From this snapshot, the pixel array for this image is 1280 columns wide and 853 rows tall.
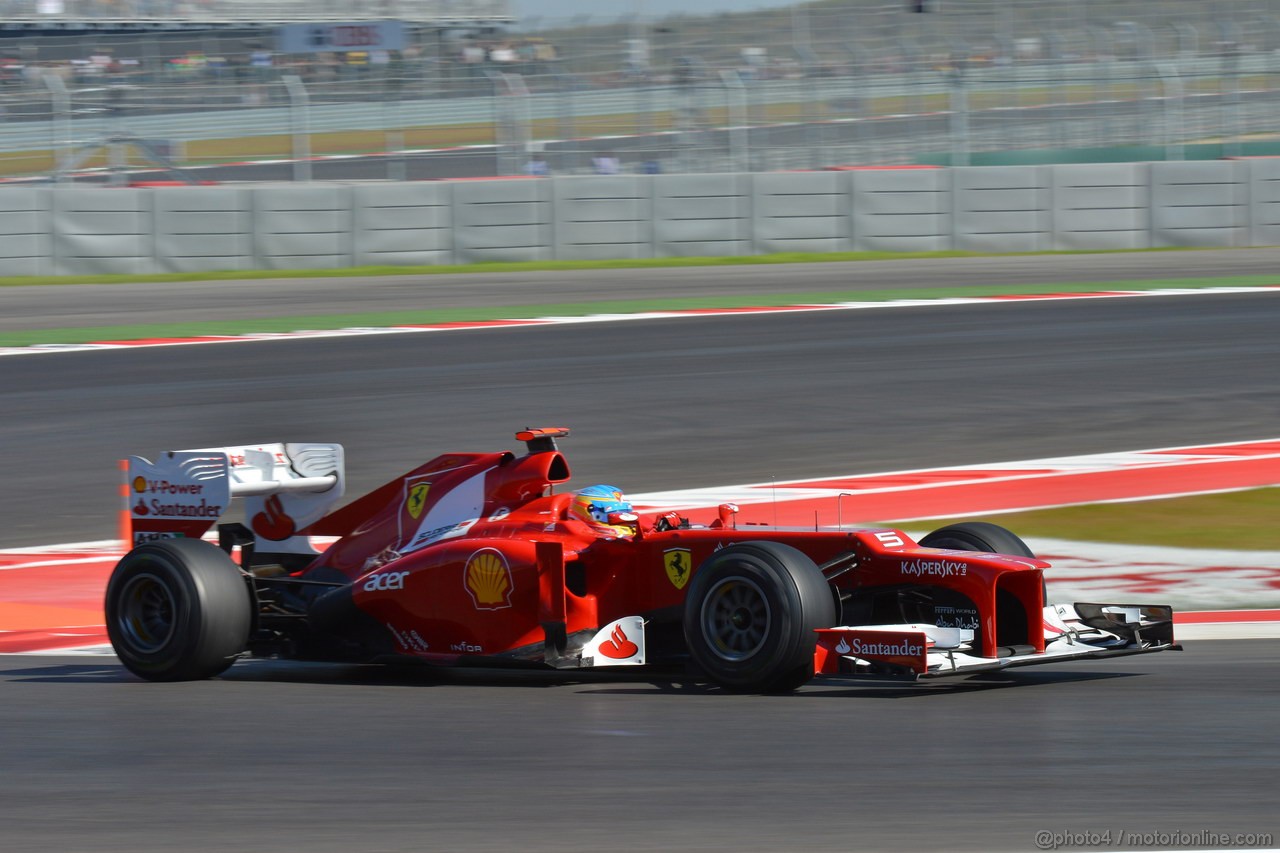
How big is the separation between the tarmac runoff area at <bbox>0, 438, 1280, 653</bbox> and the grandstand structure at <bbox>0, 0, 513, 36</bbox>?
4175cm

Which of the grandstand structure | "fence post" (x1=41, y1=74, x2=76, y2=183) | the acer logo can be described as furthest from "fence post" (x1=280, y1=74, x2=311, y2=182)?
the grandstand structure

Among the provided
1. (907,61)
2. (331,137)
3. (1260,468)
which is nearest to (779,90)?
(907,61)

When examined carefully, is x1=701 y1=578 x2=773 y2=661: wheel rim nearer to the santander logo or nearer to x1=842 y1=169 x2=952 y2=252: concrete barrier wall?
the santander logo

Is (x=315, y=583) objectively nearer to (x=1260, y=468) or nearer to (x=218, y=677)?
(x=218, y=677)

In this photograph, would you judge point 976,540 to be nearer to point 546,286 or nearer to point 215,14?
point 546,286

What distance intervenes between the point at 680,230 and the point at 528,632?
1978 centimetres

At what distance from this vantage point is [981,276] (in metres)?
24.3

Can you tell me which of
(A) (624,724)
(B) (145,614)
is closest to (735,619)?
(A) (624,724)

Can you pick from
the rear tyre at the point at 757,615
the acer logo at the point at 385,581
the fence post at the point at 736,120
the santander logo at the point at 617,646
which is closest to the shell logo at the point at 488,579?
the acer logo at the point at 385,581

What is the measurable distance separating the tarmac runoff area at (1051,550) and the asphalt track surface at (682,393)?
51 centimetres

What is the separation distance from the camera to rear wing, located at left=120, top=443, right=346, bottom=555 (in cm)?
791

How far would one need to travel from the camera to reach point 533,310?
21516 mm

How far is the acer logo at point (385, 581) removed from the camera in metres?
7.25

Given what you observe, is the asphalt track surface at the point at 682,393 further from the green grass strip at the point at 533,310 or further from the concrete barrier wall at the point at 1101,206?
the concrete barrier wall at the point at 1101,206
